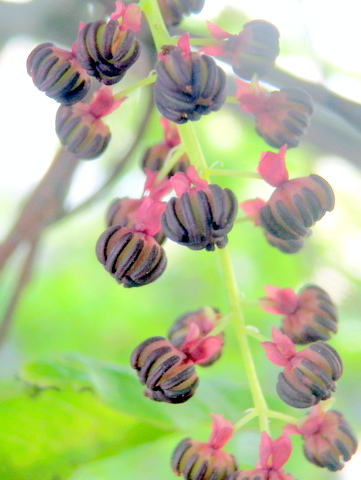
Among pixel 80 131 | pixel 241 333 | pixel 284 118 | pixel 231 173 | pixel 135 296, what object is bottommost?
pixel 135 296

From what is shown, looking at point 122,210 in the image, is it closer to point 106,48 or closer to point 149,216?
point 149,216

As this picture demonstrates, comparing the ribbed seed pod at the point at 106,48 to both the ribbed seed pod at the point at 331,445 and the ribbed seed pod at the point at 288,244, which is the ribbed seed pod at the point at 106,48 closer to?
the ribbed seed pod at the point at 288,244

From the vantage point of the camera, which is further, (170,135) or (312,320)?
(170,135)

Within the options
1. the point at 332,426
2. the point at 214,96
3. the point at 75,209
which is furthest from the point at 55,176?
the point at 332,426

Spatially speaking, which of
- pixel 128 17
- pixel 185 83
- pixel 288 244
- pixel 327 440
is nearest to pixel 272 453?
pixel 327 440

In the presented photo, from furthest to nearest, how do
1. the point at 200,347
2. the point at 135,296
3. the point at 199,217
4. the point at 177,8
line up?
the point at 135,296
the point at 177,8
the point at 200,347
the point at 199,217

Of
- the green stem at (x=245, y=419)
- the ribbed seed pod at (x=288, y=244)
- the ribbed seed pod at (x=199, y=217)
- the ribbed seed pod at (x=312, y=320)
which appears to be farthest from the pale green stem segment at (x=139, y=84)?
the green stem at (x=245, y=419)

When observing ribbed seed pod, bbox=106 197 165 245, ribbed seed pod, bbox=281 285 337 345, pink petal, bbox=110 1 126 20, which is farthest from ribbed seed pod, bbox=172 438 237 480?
pink petal, bbox=110 1 126 20
